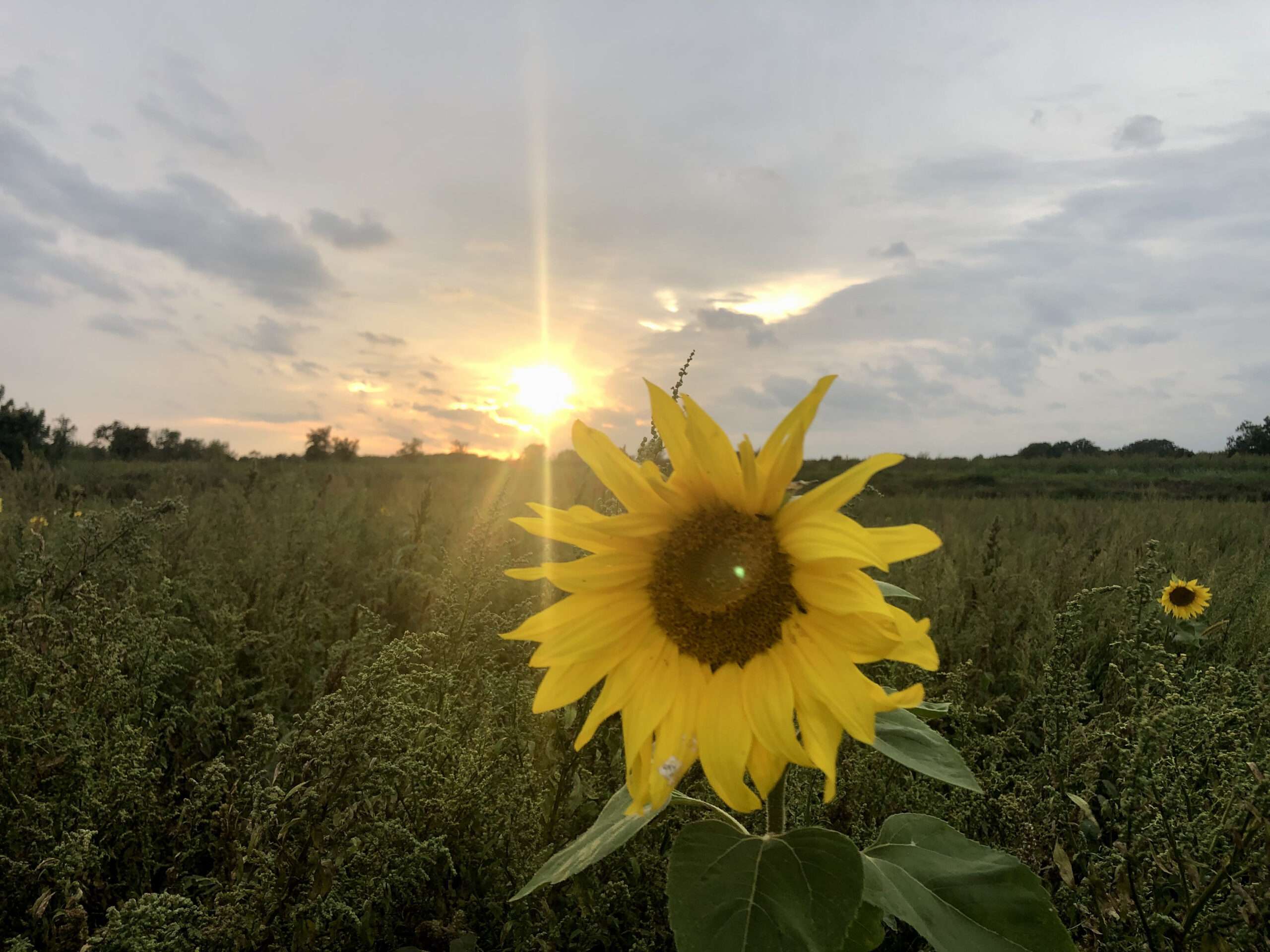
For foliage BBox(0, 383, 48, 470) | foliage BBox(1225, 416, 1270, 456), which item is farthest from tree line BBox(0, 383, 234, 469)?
foliage BBox(1225, 416, 1270, 456)

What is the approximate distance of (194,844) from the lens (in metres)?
1.90

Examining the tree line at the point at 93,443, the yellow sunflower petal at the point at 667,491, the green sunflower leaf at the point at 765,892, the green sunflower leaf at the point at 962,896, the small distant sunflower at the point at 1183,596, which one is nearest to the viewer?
the green sunflower leaf at the point at 765,892

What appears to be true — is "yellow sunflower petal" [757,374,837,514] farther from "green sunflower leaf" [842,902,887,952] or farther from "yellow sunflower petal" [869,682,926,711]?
"green sunflower leaf" [842,902,887,952]

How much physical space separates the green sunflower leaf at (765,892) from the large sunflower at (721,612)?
7 centimetres

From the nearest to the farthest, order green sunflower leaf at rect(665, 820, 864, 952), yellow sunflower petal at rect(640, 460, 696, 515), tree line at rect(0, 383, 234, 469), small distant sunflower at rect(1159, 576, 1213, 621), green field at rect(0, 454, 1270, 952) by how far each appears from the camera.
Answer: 1. green sunflower leaf at rect(665, 820, 864, 952)
2. yellow sunflower petal at rect(640, 460, 696, 515)
3. green field at rect(0, 454, 1270, 952)
4. small distant sunflower at rect(1159, 576, 1213, 621)
5. tree line at rect(0, 383, 234, 469)

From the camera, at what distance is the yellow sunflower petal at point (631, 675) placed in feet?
3.76

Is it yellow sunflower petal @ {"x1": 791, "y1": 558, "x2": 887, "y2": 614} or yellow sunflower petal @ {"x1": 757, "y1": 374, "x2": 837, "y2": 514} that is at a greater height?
yellow sunflower petal @ {"x1": 757, "y1": 374, "x2": 837, "y2": 514}

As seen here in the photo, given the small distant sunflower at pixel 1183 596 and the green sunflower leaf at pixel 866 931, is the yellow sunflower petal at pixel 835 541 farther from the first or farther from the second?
the small distant sunflower at pixel 1183 596

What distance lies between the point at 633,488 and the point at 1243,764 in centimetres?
155

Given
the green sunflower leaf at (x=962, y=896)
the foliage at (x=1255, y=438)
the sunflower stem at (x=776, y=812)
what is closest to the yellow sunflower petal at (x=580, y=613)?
the sunflower stem at (x=776, y=812)

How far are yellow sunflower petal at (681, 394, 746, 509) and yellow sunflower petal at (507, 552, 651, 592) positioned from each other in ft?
0.63

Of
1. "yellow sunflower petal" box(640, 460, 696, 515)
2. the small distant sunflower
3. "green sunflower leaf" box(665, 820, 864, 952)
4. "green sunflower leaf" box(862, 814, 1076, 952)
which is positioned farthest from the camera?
the small distant sunflower

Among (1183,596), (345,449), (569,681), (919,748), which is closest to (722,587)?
(569,681)

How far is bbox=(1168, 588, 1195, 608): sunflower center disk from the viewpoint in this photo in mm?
4230
